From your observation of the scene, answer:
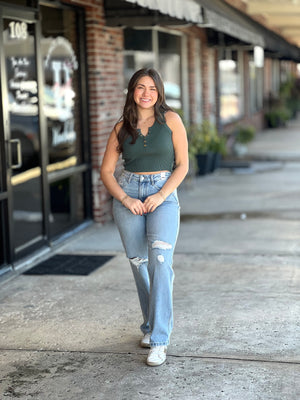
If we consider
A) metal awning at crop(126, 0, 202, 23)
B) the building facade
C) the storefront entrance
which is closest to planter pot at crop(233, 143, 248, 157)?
the building facade

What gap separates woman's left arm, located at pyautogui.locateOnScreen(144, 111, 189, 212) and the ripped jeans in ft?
0.17

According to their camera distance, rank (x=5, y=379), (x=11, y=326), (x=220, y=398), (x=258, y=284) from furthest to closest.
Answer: (x=258, y=284), (x=11, y=326), (x=5, y=379), (x=220, y=398)

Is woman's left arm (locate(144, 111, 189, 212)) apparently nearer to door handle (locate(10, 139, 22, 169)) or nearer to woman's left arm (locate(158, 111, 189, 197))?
woman's left arm (locate(158, 111, 189, 197))

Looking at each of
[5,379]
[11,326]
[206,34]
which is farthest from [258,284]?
[206,34]

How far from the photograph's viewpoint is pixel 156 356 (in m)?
4.52

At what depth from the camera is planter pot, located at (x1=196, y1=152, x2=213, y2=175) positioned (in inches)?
531

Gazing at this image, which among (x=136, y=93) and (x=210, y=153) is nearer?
(x=136, y=93)

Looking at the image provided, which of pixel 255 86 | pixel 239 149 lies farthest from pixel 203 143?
pixel 255 86

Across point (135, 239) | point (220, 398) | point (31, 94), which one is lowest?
point (220, 398)

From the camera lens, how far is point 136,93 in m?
4.56

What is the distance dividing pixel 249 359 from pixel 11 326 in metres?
1.82

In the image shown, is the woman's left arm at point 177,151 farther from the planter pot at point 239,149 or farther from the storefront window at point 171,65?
the planter pot at point 239,149

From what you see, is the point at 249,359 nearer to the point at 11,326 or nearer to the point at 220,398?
the point at 220,398

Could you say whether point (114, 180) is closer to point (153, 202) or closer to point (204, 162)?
point (153, 202)
